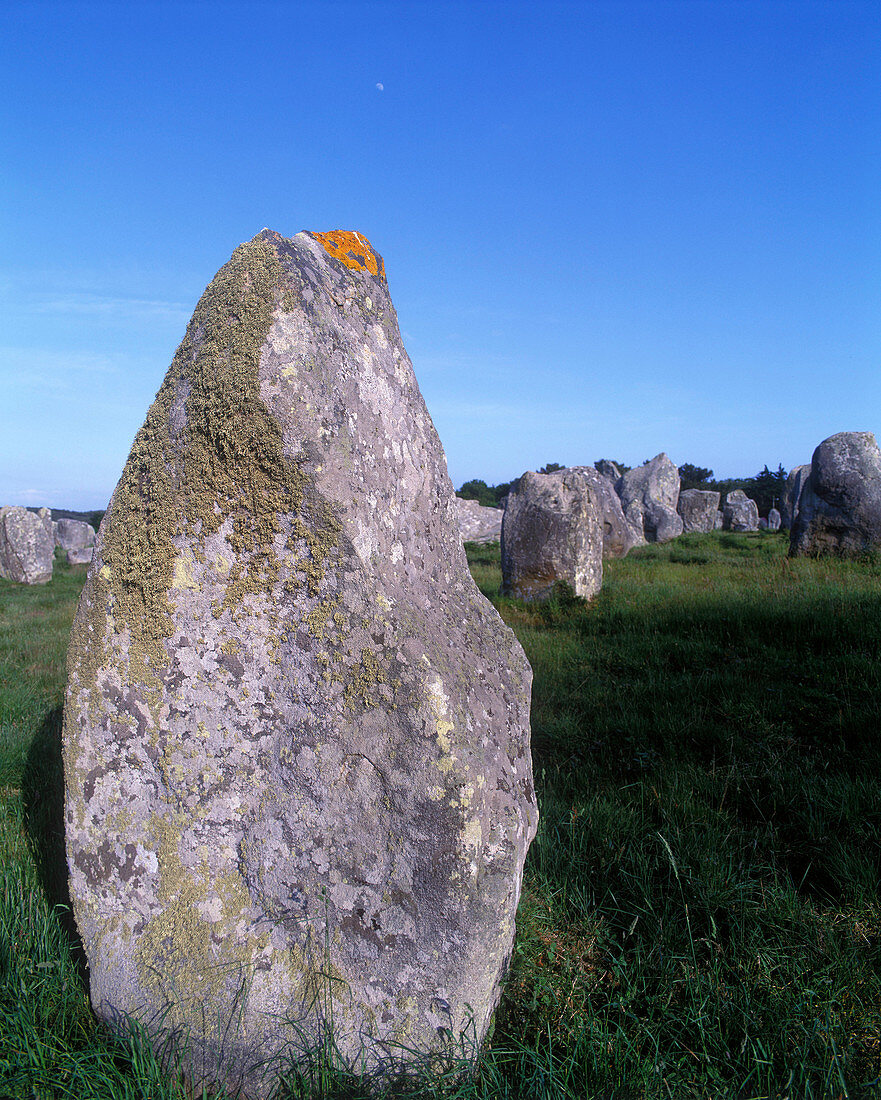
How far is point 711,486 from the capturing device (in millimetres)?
42000

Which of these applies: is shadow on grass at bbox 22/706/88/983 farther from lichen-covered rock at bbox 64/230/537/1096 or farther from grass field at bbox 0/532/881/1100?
lichen-covered rock at bbox 64/230/537/1096

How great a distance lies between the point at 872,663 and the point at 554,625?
288 centimetres

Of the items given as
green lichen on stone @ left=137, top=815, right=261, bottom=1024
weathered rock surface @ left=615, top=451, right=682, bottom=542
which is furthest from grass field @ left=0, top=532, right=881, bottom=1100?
weathered rock surface @ left=615, top=451, right=682, bottom=542

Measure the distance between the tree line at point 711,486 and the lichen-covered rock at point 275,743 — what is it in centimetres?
2323

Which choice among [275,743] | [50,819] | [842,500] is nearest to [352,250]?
[275,743]

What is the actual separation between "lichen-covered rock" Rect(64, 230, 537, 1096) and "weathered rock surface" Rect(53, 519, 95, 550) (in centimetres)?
2315

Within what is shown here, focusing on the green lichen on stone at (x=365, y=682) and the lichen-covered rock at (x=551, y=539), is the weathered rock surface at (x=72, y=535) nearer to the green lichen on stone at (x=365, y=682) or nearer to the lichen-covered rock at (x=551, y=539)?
the lichen-covered rock at (x=551, y=539)

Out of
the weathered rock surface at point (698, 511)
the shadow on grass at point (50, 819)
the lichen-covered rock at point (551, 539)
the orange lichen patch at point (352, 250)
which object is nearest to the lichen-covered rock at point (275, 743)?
the orange lichen patch at point (352, 250)

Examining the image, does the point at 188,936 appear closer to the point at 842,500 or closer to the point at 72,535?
the point at 842,500

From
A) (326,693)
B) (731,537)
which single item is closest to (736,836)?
(326,693)

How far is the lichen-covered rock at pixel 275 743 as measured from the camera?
1641mm

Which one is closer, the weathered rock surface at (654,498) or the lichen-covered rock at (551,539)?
the lichen-covered rock at (551,539)

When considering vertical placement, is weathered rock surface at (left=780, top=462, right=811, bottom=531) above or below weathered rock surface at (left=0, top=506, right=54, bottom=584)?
above

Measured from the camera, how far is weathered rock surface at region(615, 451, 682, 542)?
19.0 meters
